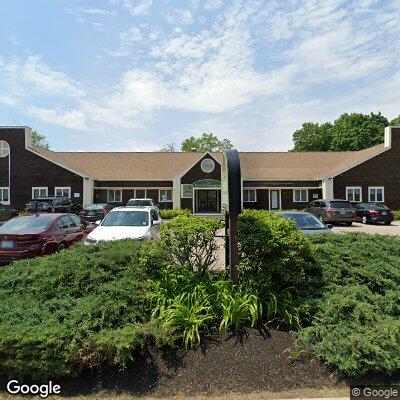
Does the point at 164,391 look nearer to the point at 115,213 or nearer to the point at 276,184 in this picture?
the point at 115,213

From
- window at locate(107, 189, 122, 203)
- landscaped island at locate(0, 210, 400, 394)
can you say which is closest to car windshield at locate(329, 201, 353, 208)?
landscaped island at locate(0, 210, 400, 394)

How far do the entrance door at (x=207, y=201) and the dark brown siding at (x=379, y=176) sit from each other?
11161 mm

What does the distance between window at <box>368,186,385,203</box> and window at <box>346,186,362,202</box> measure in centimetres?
104

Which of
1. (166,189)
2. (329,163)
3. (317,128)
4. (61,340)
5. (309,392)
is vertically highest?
(317,128)

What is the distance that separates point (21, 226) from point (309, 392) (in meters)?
9.02

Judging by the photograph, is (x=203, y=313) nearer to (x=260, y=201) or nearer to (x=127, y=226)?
(x=127, y=226)

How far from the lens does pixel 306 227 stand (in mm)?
11484

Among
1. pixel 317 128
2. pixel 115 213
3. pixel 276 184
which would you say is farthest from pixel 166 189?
pixel 317 128

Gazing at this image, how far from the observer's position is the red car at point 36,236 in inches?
375

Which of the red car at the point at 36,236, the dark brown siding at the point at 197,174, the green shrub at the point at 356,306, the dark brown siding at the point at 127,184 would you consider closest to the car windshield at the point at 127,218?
the red car at the point at 36,236

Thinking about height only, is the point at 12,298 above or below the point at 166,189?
below

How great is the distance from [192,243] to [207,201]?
31.0m

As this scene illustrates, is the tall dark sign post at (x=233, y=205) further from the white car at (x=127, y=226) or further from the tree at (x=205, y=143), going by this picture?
the tree at (x=205, y=143)

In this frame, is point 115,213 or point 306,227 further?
point 115,213
